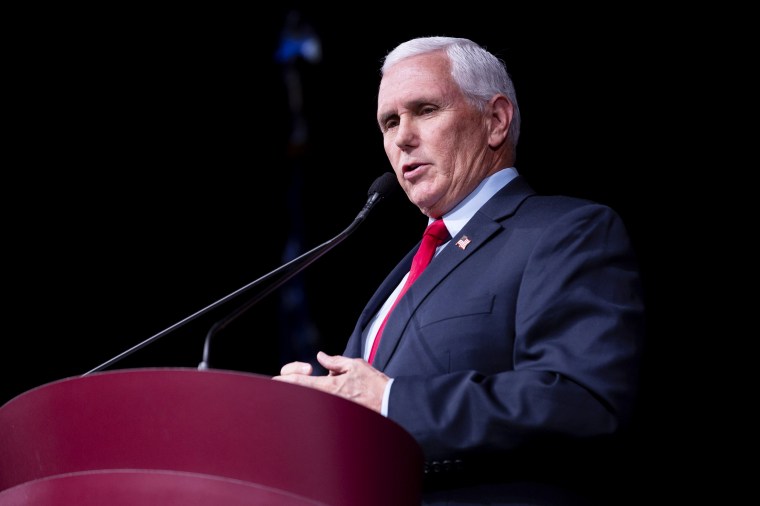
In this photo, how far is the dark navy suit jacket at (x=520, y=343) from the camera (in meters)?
1.58

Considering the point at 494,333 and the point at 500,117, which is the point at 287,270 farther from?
the point at 500,117

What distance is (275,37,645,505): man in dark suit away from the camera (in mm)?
1591

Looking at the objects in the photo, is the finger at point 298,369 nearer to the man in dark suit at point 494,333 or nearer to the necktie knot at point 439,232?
the man in dark suit at point 494,333

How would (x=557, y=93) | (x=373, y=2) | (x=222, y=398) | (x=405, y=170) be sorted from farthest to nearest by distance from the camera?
1. (x=373, y=2)
2. (x=557, y=93)
3. (x=405, y=170)
4. (x=222, y=398)

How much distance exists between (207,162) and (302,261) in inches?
62.1

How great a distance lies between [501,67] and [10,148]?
1692 millimetres

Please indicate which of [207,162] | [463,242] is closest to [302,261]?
[463,242]

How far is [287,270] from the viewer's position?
83.5 inches

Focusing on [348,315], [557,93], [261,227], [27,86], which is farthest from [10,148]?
[557,93]

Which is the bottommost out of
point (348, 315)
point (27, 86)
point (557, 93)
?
point (348, 315)

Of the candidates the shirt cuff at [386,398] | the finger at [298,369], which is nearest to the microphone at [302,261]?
the finger at [298,369]

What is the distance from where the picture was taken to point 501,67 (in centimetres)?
253

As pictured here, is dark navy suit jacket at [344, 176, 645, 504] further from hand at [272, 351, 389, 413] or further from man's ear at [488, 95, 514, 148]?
man's ear at [488, 95, 514, 148]

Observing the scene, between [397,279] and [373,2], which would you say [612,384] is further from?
[373,2]
